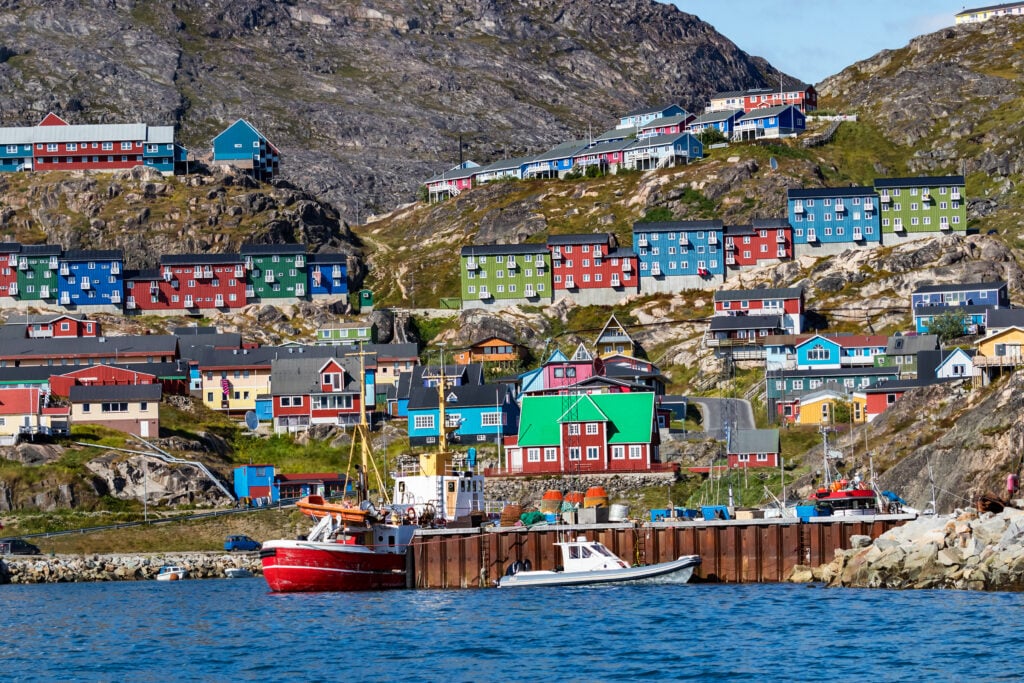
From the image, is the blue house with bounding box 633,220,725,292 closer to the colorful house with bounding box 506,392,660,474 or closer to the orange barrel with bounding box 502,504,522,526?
the colorful house with bounding box 506,392,660,474

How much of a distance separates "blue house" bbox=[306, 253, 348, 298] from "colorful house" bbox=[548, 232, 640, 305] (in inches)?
907

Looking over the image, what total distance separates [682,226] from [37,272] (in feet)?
225

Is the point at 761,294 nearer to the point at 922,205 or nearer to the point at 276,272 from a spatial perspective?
the point at 922,205

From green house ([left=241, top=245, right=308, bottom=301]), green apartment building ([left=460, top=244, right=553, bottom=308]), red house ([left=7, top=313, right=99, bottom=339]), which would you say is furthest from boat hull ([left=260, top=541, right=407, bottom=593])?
green house ([left=241, top=245, right=308, bottom=301])

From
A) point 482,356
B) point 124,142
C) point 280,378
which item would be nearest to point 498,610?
point 280,378

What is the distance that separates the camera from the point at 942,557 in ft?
232

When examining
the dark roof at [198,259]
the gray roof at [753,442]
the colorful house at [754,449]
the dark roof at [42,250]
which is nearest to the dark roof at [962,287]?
the gray roof at [753,442]

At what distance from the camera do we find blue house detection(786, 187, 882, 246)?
583 ft

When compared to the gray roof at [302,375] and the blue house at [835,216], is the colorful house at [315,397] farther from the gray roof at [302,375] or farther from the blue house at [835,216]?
the blue house at [835,216]

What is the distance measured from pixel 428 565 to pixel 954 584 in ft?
86.0

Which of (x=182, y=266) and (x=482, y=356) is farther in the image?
(x=182, y=266)

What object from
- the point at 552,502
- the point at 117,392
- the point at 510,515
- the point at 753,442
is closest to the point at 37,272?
the point at 117,392

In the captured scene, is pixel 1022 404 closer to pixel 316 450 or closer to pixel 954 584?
pixel 954 584

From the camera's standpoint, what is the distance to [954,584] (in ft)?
231
